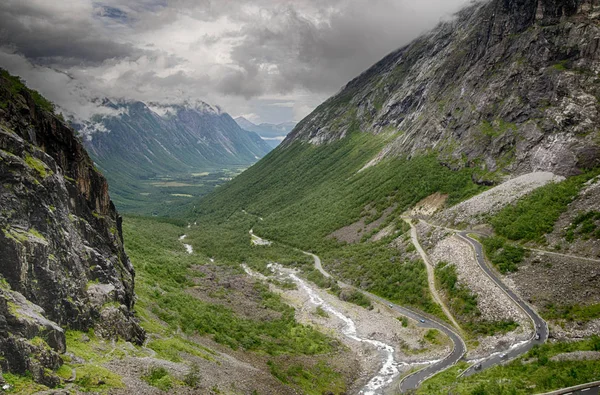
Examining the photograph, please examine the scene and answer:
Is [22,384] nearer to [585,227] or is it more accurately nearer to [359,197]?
[585,227]

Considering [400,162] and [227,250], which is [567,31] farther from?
[227,250]

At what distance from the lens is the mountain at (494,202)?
191 feet

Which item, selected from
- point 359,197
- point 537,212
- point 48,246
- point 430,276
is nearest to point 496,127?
point 537,212

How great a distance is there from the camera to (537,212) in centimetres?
7838

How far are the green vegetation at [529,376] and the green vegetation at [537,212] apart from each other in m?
34.6

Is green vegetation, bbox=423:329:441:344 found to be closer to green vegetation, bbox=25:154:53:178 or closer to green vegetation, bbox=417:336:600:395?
green vegetation, bbox=417:336:600:395

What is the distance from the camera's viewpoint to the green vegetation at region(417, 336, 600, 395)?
3306 centimetres

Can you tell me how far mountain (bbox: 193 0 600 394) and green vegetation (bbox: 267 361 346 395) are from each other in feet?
38.9

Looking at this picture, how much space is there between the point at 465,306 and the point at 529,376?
3085cm

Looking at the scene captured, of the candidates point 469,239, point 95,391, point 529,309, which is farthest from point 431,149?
point 95,391

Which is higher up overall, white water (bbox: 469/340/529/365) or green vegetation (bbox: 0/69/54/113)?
green vegetation (bbox: 0/69/54/113)

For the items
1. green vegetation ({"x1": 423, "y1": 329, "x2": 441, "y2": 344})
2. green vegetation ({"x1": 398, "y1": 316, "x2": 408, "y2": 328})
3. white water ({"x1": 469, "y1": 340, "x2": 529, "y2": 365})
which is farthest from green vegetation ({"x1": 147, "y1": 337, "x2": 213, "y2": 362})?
green vegetation ({"x1": 398, "y1": 316, "x2": 408, "y2": 328})

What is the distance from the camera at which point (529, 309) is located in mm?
58250

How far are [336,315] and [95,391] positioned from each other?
56.2 meters
